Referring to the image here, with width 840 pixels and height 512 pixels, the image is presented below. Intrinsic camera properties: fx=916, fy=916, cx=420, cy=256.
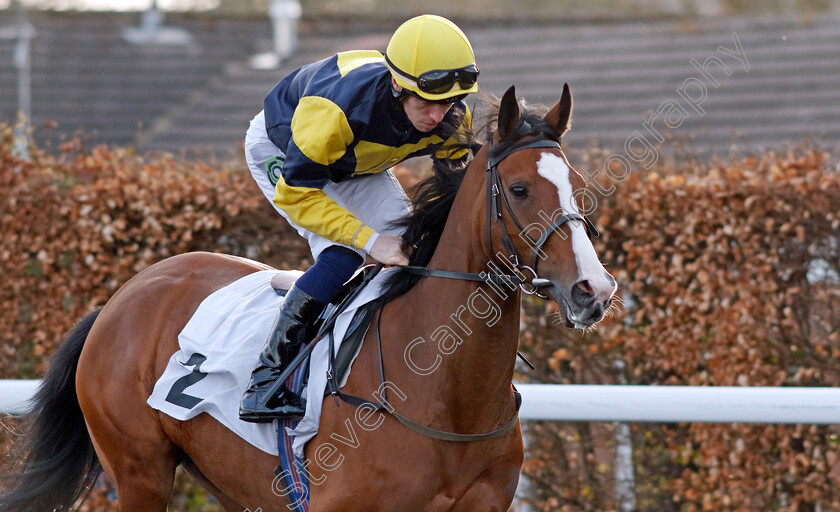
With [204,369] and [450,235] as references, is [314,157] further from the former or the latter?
[204,369]

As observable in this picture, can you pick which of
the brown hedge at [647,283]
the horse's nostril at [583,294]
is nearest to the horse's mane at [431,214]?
the horse's nostril at [583,294]

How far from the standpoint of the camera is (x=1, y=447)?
500 centimetres

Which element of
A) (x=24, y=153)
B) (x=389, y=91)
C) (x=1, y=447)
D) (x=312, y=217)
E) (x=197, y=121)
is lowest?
(x=1, y=447)

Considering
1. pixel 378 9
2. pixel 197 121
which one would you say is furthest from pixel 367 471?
pixel 378 9

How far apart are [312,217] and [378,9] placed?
1829 cm

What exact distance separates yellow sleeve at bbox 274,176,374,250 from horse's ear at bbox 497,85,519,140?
0.54m

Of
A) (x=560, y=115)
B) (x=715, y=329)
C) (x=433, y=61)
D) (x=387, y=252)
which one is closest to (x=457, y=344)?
(x=387, y=252)

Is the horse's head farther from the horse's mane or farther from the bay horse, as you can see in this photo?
the horse's mane

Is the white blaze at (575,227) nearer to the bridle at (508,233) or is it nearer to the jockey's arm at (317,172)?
the bridle at (508,233)

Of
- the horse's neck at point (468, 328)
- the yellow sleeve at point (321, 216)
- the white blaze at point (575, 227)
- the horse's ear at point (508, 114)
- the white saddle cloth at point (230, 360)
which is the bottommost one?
the white saddle cloth at point (230, 360)

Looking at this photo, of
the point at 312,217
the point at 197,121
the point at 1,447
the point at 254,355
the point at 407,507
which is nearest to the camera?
the point at 407,507

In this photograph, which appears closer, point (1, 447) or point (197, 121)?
point (1, 447)

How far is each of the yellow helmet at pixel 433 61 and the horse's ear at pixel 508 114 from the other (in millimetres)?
225

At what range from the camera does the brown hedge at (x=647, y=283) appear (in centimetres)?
435
